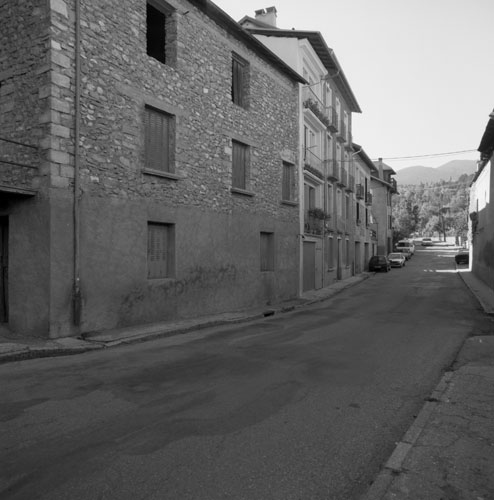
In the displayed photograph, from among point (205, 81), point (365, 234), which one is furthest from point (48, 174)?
point (365, 234)

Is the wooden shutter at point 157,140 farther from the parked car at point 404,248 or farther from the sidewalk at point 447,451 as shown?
the parked car at point 404,248

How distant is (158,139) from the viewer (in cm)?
1095

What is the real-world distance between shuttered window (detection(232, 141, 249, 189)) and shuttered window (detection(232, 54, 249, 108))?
1536 millimetres

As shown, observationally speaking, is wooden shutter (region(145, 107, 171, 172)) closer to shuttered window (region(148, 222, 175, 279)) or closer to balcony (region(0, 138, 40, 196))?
shuttered window (region(148, 222, 175, 279))

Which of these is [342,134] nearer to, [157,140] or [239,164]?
[239,164]

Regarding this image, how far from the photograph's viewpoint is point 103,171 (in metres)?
9.30

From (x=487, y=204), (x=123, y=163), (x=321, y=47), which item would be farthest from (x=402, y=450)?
(x=487, y=204)

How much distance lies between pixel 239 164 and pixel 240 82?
285 cm

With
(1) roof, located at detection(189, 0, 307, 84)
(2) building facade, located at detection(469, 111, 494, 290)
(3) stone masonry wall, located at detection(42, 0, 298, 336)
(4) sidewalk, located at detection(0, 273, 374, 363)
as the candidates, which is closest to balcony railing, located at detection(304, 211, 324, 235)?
(3) stone masonry wall, located at detection(42, 0, 298, 336)

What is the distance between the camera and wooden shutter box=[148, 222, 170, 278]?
1082 centimetres

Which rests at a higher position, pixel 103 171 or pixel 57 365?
pixel 103 171

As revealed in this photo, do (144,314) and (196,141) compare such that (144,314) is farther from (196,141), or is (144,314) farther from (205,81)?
(205,81)

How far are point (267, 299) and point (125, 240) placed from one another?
24.3ft

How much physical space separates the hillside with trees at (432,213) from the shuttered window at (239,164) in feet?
119
